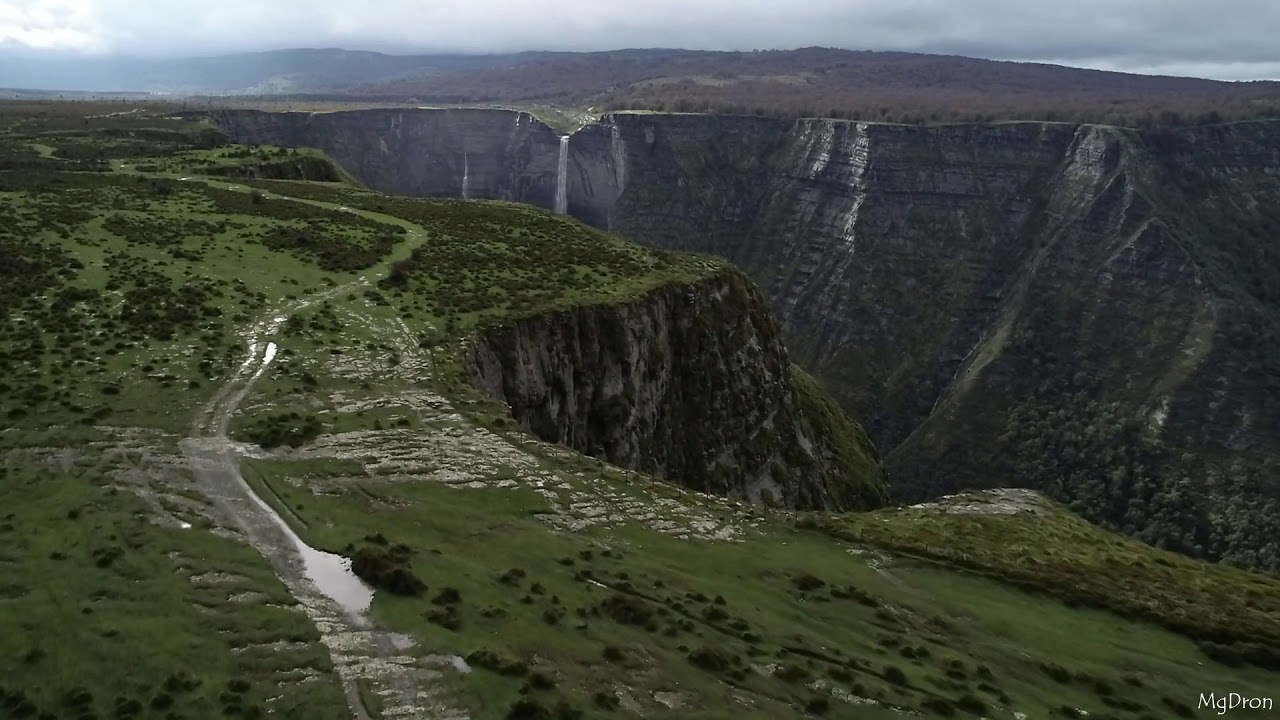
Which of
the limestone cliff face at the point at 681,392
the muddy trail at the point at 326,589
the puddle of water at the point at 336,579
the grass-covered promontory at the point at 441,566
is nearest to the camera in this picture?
the muddy trail at the point at 326,589

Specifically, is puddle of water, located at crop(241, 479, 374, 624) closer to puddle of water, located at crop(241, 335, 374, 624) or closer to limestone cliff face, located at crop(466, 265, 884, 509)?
puddle of water, located at crop(241, 335, 374, 624)

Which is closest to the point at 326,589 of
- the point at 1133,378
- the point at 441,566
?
the point at 441,566

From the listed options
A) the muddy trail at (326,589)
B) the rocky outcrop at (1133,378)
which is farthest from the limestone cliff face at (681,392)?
the rocky outcrop at (1133,378)

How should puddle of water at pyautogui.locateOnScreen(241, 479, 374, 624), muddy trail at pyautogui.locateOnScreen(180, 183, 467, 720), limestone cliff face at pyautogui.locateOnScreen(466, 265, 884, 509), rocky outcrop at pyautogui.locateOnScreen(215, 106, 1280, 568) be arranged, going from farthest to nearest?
rocky outcrop at pyautogui.locateOnScreen(215, 106, 1280, 568)
limestone cliff face at pyautogui.locateOnScreen(466, 265, 884, 509)
puddle of water at pyautogui.locateOnScreen(241, 479, 374, 624)
muddy trail at pyautogui.locateOnScreen(180, 183, 467, 720)

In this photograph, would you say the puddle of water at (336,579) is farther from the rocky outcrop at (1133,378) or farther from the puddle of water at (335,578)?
the rocky outcrop at (1133,378)

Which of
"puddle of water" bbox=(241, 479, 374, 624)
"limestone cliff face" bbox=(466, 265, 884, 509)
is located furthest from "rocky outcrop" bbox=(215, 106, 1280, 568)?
"puddle of water" bbox=(241, 479, 374, 624)

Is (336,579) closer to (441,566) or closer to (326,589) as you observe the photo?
(326,589)

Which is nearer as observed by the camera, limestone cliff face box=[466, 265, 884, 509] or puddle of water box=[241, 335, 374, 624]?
puddle of water box=[241, 335, 374, 624]
